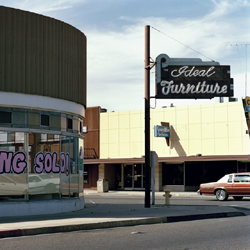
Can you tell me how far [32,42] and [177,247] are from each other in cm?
Result: 1025

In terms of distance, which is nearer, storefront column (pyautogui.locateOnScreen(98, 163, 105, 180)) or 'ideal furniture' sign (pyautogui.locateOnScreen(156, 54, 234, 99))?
'ideal furniture' sign (pyautogui.locateOnScreen(156, 54, 234, 99))

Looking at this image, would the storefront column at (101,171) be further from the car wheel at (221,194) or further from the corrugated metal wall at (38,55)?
the corrugated metal wall at (38,55)

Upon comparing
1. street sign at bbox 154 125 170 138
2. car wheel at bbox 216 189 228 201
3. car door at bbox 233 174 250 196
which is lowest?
car wheel at bbox 216 189 228 201

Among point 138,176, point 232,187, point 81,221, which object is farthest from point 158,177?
point 81,221

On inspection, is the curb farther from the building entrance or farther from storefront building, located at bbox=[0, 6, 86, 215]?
the building entrance

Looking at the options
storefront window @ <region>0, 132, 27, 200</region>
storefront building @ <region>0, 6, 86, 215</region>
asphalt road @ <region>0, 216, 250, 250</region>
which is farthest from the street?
storefront building @ <region>0, 6, 86, 215</region>

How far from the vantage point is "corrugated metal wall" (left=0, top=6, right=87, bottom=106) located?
16.8 meters

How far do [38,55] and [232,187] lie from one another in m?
14.7

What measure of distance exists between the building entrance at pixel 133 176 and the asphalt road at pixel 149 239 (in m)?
28.4

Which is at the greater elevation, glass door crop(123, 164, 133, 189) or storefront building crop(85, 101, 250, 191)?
storefront building crop(85, 101, 250, 191)

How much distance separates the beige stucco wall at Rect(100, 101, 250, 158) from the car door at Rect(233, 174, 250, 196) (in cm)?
1013

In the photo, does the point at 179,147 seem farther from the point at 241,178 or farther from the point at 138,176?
the point at 241,178

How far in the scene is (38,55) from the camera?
1770cm

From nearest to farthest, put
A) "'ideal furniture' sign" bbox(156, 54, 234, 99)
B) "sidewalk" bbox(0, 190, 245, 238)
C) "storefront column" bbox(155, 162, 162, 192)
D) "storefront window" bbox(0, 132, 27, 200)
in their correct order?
1. "sidewalk" bbox(0, 190, 245, 238)
2. "storefront window" bbox(0, 132, 27, 200)
3. "'ideal furniture' sign" bbox(156, 54, 234, 99)
4. "storefront column" bbox(155, 162, 162, 192)
